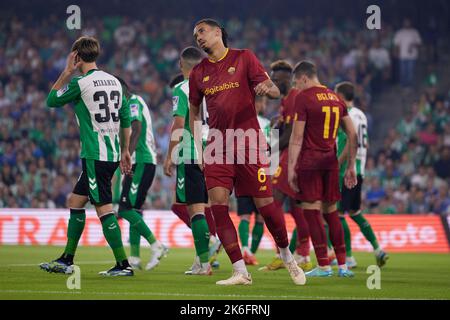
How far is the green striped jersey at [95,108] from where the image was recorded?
10.1 m

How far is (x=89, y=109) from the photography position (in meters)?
10.2

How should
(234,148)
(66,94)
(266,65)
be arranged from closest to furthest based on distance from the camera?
(234,148)
(66,94)
(266,65)

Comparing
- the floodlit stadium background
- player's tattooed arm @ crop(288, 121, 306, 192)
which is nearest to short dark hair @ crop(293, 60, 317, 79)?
player's tattooed arm @ crop(288, 121, 306, 192)

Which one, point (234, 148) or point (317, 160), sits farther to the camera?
point (317, 160)

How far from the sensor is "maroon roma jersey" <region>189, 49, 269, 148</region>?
9.20m

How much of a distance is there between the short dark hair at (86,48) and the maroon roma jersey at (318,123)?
8.24ft

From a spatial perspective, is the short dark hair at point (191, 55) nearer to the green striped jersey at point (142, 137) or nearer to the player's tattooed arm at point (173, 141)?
the player's tattooed arm at point (173, 141)

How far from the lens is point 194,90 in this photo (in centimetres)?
949

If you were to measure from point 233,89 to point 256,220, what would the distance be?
5580 millimetres

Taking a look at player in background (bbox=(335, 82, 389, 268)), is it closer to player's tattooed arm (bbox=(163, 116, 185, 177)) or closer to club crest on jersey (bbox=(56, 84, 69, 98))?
player's tattooed arm (bbox=(163, 116, 185, 177))

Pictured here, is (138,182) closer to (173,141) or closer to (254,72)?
(173,141)

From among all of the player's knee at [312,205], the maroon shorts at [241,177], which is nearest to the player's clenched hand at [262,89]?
the maroon shorts at [241,177]

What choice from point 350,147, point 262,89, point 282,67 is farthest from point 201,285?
point 282,67
